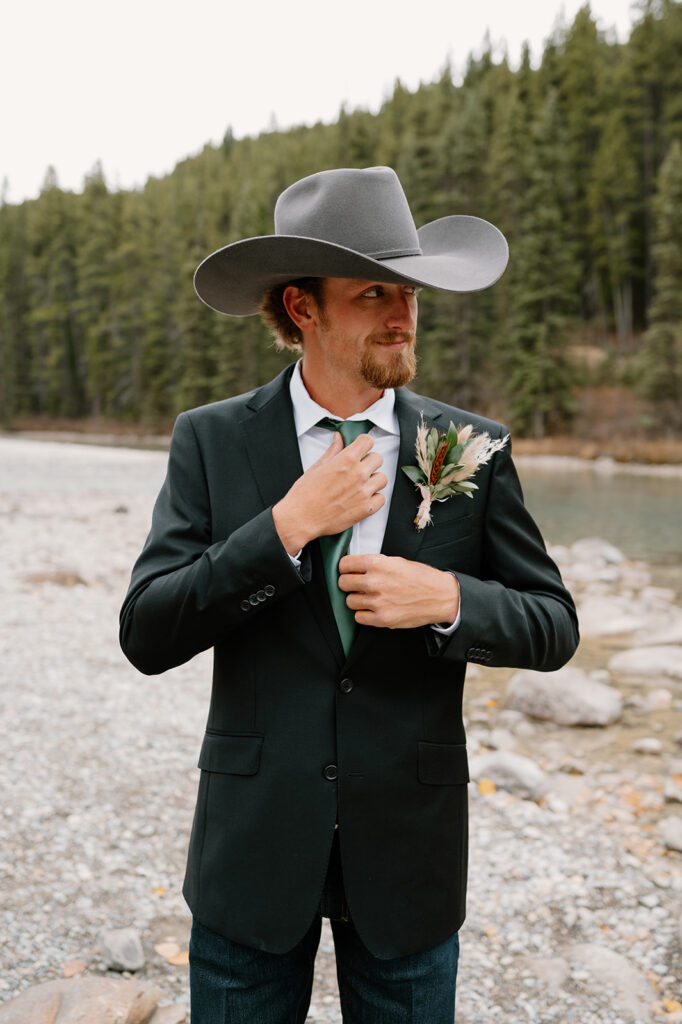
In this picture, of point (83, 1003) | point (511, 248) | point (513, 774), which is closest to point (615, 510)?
point (513, 774)

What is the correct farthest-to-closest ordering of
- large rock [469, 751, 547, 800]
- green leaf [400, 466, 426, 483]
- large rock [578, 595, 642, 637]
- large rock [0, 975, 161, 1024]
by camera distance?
large rock [578, 595, 642, 637] → large rock [469, 751, 547, 800] → large rock [0, 975, 161, 1024] → green leaf [400, 466, 426, 483]

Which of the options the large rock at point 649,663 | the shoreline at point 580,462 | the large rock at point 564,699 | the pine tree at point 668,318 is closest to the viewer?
the large rock at point 564,699

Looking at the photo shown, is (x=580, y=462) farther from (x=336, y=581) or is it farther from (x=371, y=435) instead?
(x=336, y=581)

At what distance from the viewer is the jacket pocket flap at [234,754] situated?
75.9 inches

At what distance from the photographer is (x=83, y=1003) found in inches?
115

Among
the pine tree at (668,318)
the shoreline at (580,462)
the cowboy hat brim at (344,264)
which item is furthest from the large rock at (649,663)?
the pine tree at (668,318)

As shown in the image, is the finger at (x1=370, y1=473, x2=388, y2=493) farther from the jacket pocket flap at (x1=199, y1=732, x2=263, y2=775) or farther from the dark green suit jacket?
the jacket pocket flap at (x1=199, y1=732, x2=263, y2=775)

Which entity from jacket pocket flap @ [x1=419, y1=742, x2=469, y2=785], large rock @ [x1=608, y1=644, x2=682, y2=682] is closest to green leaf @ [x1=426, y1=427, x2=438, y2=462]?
jacket pocket flap @ [x1=419, y1=742, x2=469, y2=785]

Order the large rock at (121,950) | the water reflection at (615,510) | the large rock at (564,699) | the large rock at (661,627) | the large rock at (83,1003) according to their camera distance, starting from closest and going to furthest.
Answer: the large rock at (83,1003) → the large rock at (121,950) → the large rock at (564,699) → the large rock at (661,627) → the water reflection at (615,510)

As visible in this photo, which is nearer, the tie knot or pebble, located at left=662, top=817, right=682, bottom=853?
the tie knot

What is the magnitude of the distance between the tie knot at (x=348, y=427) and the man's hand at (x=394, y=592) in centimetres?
32

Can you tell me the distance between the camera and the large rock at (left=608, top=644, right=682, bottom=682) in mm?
8328

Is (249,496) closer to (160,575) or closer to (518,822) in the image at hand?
(160,575)

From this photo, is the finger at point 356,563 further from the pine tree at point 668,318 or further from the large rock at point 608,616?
the pine tree at point 668,318
